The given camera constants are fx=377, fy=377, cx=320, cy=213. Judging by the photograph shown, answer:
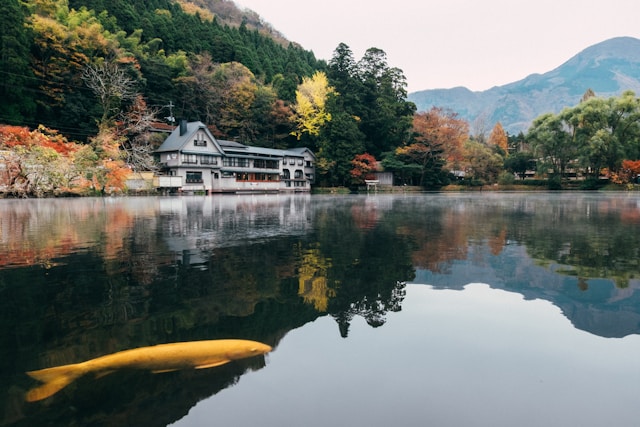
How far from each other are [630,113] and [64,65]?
217ft

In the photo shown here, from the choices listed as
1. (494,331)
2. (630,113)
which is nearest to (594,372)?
(494,331)

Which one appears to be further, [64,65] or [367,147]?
[367,147]

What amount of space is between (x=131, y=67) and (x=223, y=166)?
50.3ft

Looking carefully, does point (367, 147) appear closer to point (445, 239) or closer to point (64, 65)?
point (64, 65)

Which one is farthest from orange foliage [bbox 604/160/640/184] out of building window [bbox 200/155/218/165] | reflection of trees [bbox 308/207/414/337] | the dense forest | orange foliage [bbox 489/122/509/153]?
building window [bbox 200/155/218/165]

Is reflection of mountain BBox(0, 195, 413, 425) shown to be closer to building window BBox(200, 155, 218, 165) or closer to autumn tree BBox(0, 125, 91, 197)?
autumn tree BBox(0, 125, 91, 197)

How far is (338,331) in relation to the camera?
388 centimetres

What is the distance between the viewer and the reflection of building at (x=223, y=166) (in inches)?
1683

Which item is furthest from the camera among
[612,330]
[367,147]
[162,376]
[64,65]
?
[367,147]

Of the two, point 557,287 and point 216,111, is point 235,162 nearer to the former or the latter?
point 216,111

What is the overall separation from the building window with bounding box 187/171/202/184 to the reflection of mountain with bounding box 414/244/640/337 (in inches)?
1582

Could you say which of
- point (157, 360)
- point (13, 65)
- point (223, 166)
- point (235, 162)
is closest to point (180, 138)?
point (223, 166)

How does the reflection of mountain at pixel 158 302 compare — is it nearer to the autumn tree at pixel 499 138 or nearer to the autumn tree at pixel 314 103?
the autumn tree at pixel 314 103

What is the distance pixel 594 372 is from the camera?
2.96 m
